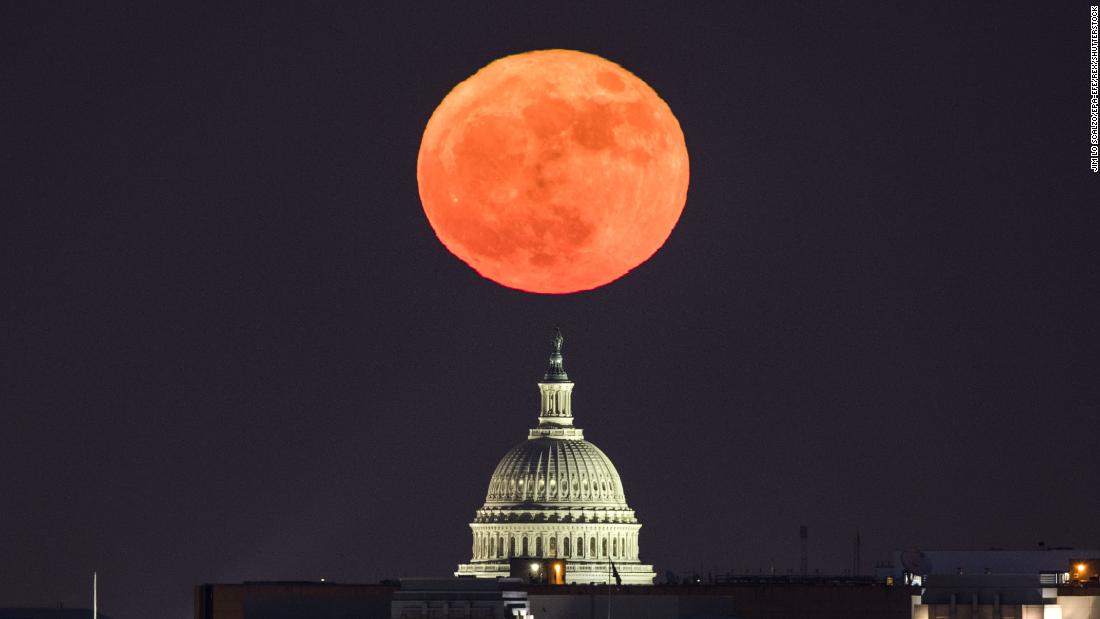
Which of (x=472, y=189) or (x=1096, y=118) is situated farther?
(x=1096, y=118)

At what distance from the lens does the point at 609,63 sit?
5217 inches

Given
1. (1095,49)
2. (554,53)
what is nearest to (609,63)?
(554,53)

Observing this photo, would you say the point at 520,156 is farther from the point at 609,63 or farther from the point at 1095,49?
the point at 1095,49

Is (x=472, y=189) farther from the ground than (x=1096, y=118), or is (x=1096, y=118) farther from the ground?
(x=1096, y=118)

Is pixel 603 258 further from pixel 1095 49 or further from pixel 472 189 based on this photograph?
pixel 1095 49

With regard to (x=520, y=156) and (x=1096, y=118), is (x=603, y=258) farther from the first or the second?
(x=1096, y=118)

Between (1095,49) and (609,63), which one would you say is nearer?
(609,63)

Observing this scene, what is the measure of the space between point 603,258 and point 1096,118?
55407 mm

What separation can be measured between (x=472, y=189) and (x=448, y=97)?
477cm

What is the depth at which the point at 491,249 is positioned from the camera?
414 feet

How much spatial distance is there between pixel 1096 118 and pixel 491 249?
57.1 m

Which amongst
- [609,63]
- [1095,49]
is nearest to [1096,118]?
[1095,49]

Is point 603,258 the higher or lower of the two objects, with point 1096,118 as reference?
lower

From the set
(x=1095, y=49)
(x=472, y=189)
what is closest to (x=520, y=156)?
(x=472, y=189)
